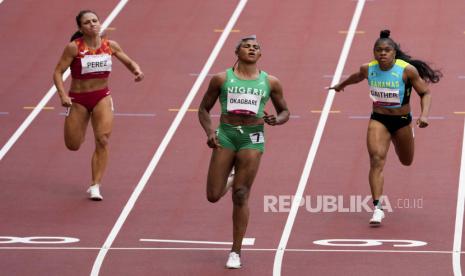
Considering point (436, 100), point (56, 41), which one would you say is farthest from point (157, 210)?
point (56, 41)

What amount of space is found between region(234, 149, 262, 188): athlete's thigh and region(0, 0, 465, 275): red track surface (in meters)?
0.82

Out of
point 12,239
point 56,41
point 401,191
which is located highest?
point 56,41

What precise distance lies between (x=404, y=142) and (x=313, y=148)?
2808 mm

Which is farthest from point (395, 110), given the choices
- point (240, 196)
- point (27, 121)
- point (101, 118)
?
point (27, 121)

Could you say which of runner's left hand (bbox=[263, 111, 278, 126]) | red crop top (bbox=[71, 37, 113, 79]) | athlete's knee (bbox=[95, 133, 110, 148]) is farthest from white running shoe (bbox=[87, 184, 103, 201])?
runner's left hand (bbox=[263, 111, 278, 126])

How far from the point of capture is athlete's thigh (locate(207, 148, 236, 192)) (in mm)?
12844

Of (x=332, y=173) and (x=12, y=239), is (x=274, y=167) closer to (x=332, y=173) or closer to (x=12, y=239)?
(x=332, y=173)

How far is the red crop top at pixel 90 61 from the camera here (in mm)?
15383

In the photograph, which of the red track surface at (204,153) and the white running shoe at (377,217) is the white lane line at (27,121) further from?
the white running shoe at (377,217)

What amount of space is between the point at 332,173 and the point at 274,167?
75 cm

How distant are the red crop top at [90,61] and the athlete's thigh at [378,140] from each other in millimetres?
3097

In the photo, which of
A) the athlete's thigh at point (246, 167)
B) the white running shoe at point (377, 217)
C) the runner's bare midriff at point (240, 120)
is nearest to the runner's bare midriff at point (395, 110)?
the white running shoe at point (377, 217)

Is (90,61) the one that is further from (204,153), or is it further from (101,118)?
(204,153)

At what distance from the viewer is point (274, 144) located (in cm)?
1767
